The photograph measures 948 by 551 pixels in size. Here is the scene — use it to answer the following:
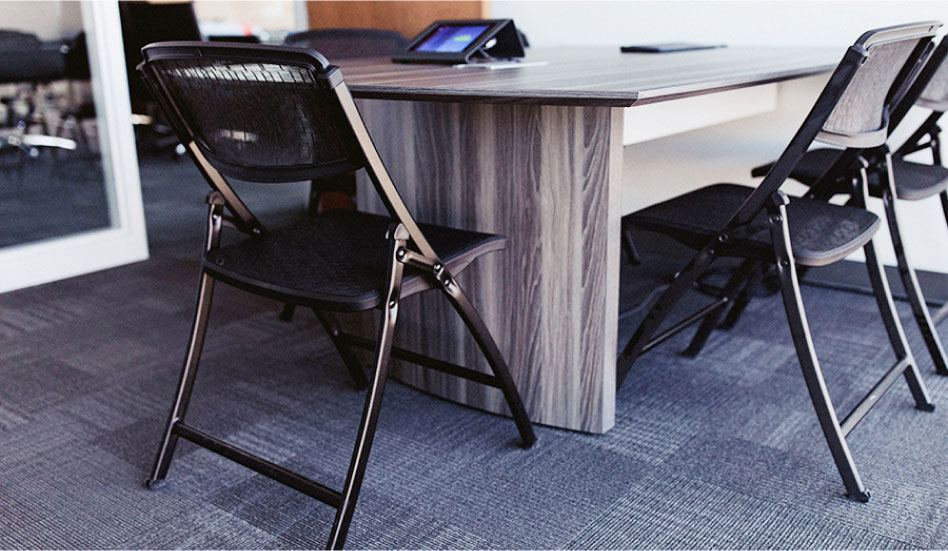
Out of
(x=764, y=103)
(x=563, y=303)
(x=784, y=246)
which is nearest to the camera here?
(x=784, y=246)

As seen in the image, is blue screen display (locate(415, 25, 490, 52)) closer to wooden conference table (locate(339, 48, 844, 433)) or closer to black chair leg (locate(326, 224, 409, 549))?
wooden conference table (locate(339, 48, 844, 433))

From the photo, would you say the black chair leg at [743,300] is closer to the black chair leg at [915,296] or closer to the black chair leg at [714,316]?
the black chair leg at [714,316]

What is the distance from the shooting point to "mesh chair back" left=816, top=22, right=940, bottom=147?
5.15ft

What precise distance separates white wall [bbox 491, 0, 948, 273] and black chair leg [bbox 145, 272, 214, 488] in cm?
193

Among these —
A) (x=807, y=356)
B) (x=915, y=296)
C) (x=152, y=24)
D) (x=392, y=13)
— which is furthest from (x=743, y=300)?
(x=152, y=24)

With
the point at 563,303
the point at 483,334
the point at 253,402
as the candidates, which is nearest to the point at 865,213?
the point at 563,303

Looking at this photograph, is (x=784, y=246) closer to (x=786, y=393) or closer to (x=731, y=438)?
(x=731, y=438)

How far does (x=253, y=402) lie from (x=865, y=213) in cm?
155

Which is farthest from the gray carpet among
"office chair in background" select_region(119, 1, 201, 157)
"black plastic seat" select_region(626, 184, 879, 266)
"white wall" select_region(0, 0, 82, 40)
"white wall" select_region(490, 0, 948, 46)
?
"office chair in background" select_region(119, 1, 201, 157)

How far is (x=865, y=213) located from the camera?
1944 millimetres

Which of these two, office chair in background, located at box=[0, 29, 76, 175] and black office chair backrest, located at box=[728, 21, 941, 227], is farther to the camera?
office chair in background, located at box=[0, 29, 76, 175]

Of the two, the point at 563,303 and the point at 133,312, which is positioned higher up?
the point at 563,303

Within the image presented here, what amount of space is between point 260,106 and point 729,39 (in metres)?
2.17

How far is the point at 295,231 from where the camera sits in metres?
1.82
